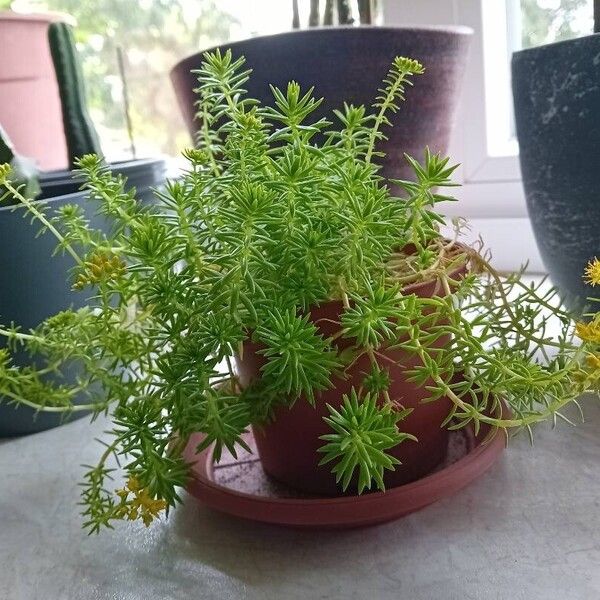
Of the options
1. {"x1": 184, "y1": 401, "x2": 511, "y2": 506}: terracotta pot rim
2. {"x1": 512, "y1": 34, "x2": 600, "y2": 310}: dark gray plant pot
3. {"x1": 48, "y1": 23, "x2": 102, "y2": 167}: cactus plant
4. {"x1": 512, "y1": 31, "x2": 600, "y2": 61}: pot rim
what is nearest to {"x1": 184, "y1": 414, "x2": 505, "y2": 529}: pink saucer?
{"x1": 184, "y1": 401, "x2": 511, "y2": 506}: terracotta pot rim

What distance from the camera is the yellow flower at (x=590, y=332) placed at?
0.42 m

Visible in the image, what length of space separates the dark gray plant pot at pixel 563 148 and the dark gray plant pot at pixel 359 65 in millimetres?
86

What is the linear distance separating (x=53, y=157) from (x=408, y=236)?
80cm

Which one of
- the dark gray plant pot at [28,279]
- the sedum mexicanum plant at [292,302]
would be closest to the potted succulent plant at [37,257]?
the dark gray plant pot at [28,279]

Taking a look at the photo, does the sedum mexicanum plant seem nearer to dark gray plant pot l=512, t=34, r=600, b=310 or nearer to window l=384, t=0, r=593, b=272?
dark gray plant pot l=512, t=34, r=600, b=310

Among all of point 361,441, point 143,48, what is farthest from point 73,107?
point 361,441

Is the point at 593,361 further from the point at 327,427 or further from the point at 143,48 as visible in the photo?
the point at 143,48

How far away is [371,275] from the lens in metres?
0.45

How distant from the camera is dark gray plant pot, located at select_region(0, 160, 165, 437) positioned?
23.9 inches

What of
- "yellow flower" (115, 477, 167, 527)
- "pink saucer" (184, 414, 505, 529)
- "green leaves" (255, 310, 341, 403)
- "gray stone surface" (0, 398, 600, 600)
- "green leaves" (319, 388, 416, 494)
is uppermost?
"green leaves" (255, 310, 341, 403)

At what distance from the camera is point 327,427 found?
1.49 ft

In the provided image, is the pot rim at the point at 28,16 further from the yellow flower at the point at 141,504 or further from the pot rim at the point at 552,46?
the yellow flower at the point at 141,504

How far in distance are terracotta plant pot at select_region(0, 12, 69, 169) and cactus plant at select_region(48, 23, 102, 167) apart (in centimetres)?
21

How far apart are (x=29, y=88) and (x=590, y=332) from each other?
2.98 feet
